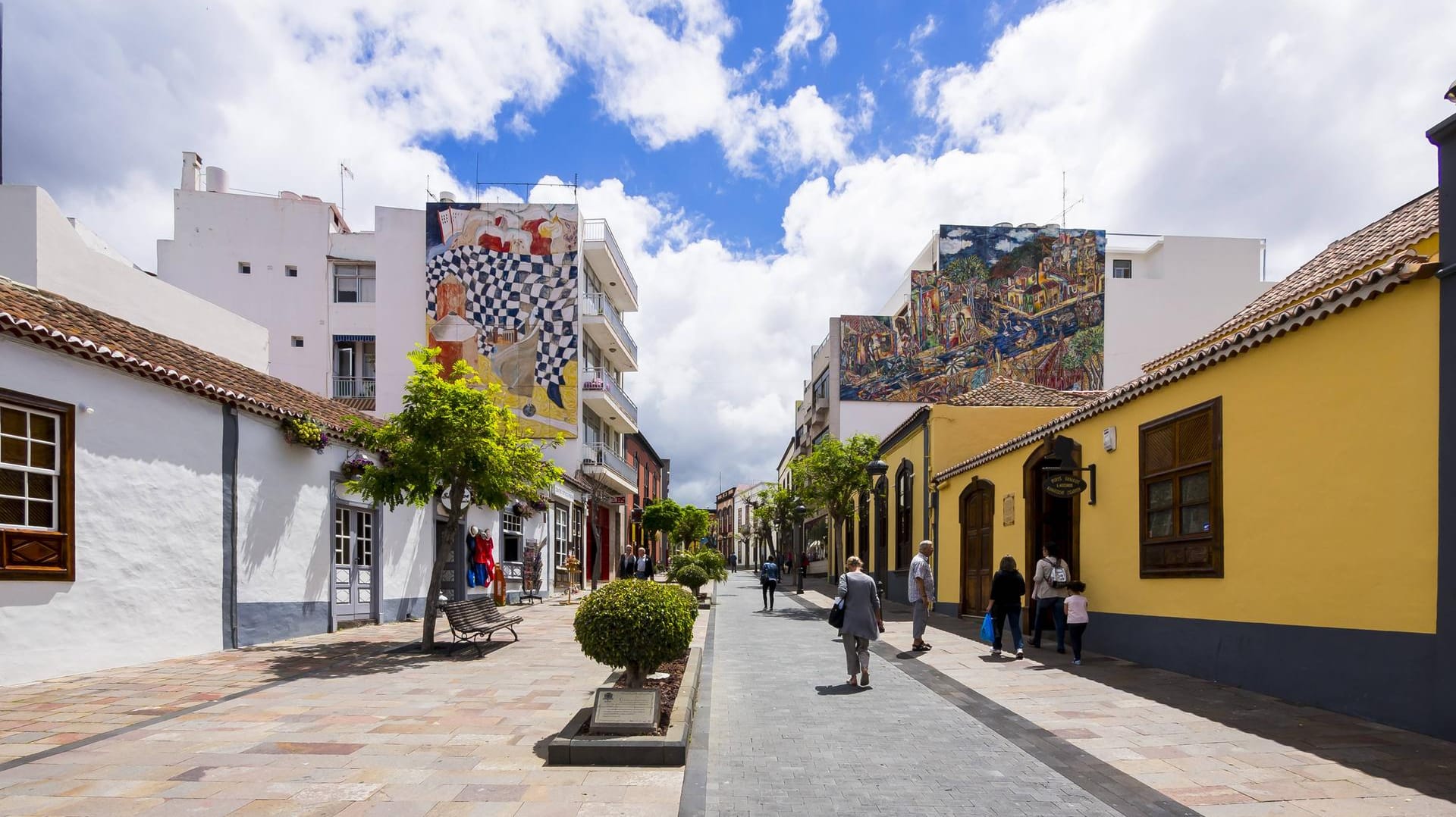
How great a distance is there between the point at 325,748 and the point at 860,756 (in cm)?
401

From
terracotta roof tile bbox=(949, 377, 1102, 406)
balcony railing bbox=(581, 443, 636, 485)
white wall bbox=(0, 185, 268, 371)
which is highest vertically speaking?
white wall bbox=(0, 185, 268, 371)

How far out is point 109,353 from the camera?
1012 centimetres

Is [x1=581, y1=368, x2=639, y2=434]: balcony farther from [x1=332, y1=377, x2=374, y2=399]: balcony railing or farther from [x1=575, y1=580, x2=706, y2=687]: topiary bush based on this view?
[x1=575, y1=580, x2=706, y2=687]: topiary bush

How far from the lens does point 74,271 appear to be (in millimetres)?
15344

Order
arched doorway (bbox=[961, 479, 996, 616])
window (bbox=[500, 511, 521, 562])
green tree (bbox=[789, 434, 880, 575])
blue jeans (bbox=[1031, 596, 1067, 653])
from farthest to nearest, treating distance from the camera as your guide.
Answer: green tree (bbox=[789, 434, 880, 575]) < window (bbox=[500, 511, 521, 562]) < arched doorway (bbox=[961, 479, 996, 616]) < blue jeans (bbox=[1031, 596, 1067, 653])

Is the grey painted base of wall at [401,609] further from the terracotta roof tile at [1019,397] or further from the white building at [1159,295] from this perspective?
the white building at [1159,295]

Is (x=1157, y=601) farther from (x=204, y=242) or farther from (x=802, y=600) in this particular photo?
(x=204, y=242)

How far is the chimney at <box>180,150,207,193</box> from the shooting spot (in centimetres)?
3119

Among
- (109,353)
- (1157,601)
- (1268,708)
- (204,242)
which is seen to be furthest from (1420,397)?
(204,242)

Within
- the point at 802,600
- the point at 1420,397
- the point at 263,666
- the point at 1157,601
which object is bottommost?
the point at 802,600

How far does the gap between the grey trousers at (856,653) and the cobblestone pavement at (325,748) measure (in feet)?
9.46

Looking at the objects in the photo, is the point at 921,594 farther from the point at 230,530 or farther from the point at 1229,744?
the point at 230,530

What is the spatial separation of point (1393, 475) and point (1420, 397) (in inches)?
26.5

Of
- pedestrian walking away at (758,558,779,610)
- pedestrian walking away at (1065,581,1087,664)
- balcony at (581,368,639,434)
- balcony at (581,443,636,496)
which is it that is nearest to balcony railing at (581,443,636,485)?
balcony at (581,443,636,496)
